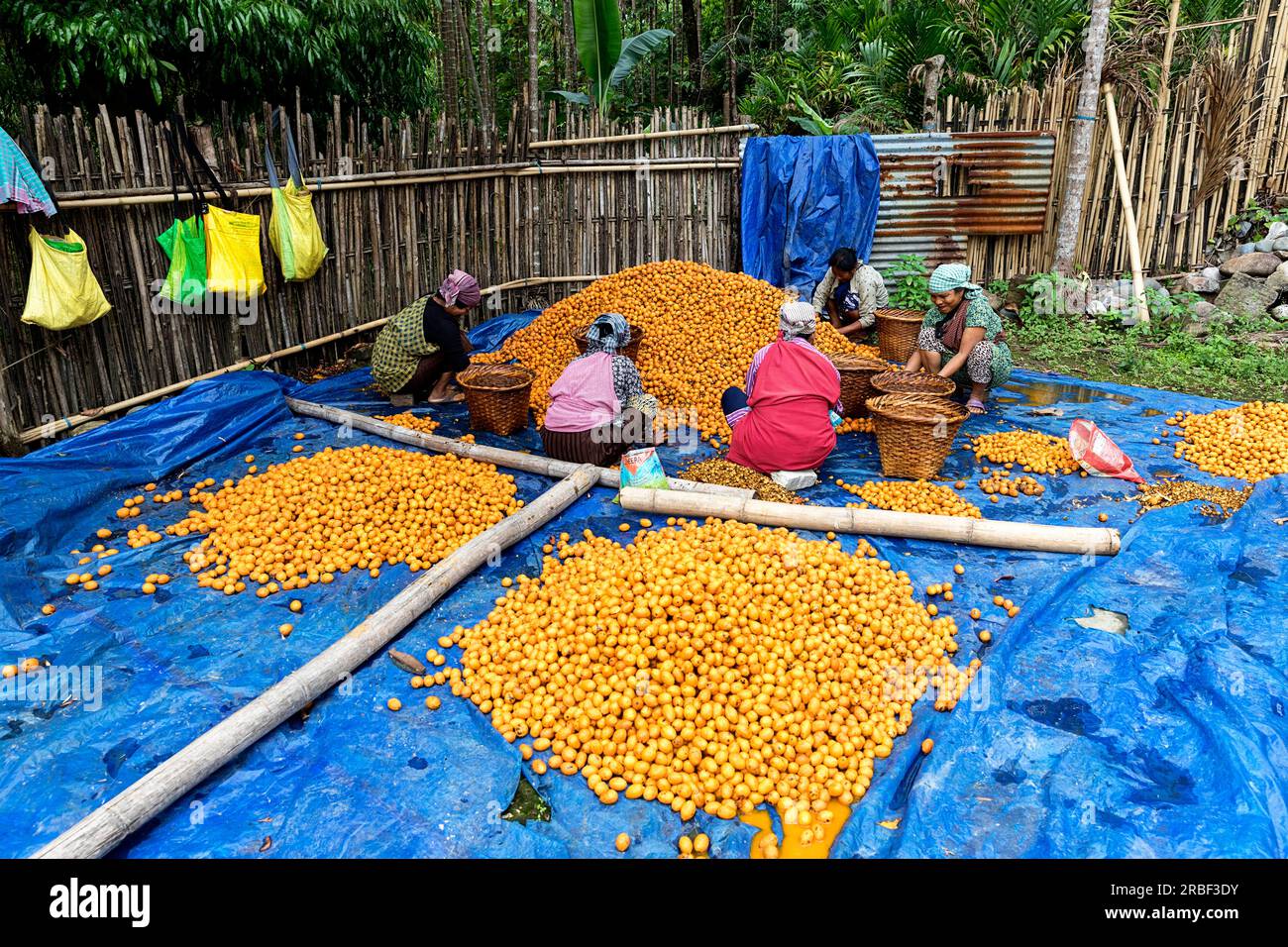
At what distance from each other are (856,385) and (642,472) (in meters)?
2.24

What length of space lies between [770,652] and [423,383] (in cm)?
431

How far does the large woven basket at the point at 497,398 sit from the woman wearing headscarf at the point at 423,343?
437mm

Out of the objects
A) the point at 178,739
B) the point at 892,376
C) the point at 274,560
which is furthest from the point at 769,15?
the point at 178,739

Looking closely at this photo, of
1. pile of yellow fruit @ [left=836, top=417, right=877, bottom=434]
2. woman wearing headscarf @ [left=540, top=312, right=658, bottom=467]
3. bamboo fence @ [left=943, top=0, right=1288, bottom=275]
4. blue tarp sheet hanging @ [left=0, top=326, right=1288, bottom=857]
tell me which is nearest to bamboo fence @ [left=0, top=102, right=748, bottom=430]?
blue tarp sheet hanging @ [left=0, top=326, right=1288, bottom=857]

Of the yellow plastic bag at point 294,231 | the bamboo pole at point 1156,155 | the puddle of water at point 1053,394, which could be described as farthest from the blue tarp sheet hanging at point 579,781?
the bamboo pole at point 1156,155

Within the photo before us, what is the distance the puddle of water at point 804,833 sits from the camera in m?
2.52

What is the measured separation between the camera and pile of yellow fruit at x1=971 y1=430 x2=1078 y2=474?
5.11m

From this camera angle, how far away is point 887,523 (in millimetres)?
4266

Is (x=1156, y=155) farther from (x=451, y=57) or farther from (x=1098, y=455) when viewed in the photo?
(x=451, y=57)

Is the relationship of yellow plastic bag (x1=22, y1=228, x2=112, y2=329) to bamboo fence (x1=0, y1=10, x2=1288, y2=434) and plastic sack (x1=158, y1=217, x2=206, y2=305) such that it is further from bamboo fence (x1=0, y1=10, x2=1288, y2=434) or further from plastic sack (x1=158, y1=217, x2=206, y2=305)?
plastic sack (x1=158, y1=217, x2=206, y2=305)

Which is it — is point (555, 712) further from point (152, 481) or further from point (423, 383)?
point (423, 383)

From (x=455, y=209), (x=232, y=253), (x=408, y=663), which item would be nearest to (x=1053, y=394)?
(x=408, y=663)

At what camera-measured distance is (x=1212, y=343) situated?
25.7 ft

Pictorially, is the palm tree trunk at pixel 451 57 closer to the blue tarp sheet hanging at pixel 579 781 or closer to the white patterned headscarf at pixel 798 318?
the white patterned headscarf at pixel 798 318
